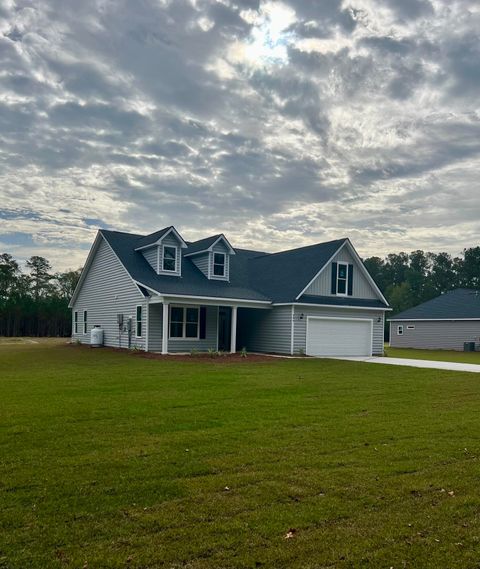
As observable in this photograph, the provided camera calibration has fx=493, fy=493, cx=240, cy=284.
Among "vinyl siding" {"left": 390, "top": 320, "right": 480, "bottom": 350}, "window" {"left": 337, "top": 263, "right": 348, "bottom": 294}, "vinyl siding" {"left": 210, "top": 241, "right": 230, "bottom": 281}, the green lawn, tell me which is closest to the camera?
the green lawn

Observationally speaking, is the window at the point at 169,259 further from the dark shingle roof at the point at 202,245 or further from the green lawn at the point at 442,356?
the green lawn at the point at 442,356

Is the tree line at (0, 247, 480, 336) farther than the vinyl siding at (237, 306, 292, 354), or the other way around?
the tree line at (0, 247, 480, 336)

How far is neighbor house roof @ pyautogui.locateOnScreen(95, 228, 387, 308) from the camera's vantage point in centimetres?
2283

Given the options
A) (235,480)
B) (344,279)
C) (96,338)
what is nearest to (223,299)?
(344,279)

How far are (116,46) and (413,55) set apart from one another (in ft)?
29.0

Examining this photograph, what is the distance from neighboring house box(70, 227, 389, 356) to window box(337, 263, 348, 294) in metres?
0.05

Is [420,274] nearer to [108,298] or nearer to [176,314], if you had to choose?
[108,298]

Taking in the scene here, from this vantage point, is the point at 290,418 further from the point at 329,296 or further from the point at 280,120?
the point at 329,296

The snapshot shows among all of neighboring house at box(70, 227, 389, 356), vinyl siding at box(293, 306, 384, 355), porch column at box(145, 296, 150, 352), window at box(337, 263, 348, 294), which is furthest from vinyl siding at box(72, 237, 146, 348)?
window at box(337, 263, 348, 294)

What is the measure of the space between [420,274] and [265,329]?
65.3 meters

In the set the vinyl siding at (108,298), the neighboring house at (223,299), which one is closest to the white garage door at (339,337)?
the neighboring house at (223,299)

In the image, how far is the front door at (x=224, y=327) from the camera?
2547 centimetres

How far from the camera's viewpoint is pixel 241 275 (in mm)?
27562

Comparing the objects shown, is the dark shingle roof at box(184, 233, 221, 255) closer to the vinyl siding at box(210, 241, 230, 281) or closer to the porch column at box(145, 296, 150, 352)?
the vinyl siding at box(210, 241, 230, 281)
